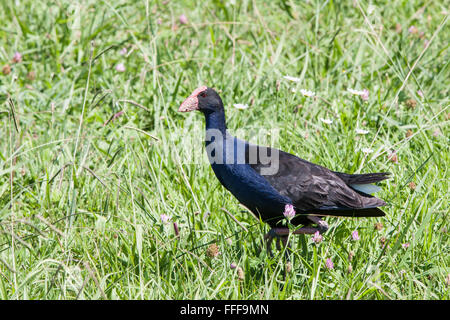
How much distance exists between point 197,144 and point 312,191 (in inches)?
42.2

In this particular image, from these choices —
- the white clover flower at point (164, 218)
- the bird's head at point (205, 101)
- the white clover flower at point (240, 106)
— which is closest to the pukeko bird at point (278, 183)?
the bird's head at point (205, 101)

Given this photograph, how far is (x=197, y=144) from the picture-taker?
4.23m

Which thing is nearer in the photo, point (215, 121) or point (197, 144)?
point (215, 121)

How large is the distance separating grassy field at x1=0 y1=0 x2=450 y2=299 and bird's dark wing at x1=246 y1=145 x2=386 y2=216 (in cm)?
13

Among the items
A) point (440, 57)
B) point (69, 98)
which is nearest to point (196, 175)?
point (69, 98)

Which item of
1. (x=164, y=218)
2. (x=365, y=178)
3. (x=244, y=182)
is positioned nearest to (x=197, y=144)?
(x=244, y=182)

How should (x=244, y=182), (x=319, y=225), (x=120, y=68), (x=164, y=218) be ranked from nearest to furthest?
(x=164, y=218), (x=244, y=182), (x=319, y=225), (x=120, y=68)

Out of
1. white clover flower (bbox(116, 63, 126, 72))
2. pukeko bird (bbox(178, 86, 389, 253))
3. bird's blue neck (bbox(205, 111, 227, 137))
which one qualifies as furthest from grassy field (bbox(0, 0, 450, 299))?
bird's blue neck (bbox(205, 111, 227, 137))

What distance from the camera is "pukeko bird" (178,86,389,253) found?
333 cm

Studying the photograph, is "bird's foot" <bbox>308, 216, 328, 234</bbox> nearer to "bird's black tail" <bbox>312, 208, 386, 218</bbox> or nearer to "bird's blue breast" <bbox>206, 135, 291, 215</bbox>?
"bird's black tail" <bbox>312, 208, 386, 218</bbox>

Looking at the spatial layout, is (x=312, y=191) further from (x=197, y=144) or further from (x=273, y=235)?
(x=197, y=144)

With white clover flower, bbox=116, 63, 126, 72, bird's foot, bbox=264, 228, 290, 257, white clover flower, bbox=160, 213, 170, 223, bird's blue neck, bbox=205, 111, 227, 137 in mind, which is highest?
white clover flower, bbox=116, 63, 126, 72

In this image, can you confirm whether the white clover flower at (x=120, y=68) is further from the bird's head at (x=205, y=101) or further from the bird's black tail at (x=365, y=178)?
the bird's black tail at (x=365, y=178)
